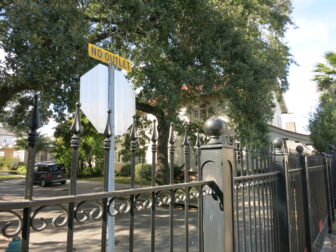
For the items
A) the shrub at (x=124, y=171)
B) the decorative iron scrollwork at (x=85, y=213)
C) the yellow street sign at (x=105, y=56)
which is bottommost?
the shrub at (x=124, y=171)

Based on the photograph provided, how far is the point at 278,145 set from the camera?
9.66 feet

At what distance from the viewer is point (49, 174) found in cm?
1867

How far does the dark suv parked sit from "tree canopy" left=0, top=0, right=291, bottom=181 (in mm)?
11629

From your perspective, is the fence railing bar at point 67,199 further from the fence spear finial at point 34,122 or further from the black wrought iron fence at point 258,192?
the black wrought iron fence at point 258,192

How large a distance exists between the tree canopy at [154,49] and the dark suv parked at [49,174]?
11.6 meters

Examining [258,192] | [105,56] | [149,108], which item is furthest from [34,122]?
[149,108]

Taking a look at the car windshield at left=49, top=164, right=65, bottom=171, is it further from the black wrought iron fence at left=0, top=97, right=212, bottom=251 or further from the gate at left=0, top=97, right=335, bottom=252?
the black wrought iron fence at left=0, top=97, right=212, bottom=251

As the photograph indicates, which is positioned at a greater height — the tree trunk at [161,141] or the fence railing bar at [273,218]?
the tree trunk at [161,141]

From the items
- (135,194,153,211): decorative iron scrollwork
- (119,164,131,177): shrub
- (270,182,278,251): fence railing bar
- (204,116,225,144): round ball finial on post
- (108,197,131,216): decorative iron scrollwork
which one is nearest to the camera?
(108,197,131,216): decorative iron scrollwork

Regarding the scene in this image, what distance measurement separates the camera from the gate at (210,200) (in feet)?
3.26

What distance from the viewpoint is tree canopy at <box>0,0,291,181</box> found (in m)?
5.66

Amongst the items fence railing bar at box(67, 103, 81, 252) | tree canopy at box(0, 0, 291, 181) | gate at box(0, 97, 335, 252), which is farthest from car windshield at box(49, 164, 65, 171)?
fence railing bar at box(67, 103, 81, 252)

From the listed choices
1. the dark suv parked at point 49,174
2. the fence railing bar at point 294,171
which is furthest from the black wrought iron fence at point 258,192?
the dark suv parked at point 49,174

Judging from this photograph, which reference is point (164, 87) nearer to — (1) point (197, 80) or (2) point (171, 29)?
(1) point (197, 80)
